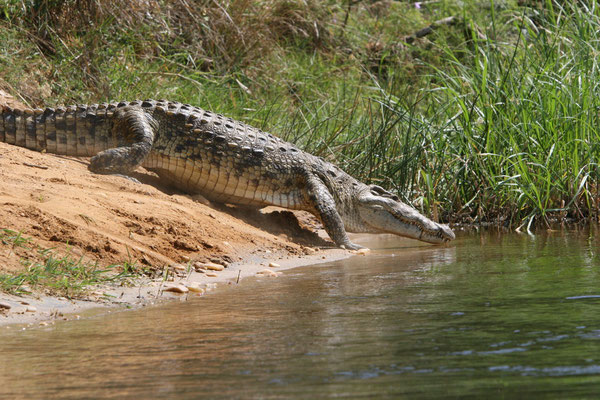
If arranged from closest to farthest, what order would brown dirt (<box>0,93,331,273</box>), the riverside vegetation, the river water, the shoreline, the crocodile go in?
the river water → the shoreline → brown dirt (<box>0,93,331,273</box>) → the crocodile → the riverside vegetation

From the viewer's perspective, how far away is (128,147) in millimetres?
6613

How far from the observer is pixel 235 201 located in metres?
7.00

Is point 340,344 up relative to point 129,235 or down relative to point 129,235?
down

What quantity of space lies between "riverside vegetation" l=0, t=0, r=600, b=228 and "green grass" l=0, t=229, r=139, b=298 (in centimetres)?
387

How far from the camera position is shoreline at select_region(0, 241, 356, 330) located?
3.37 metres

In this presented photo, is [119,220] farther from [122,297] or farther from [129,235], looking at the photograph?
[122,297]

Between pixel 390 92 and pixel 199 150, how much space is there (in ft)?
6.65

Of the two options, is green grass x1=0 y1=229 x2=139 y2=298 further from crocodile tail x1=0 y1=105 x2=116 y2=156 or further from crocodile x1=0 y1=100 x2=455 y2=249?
crocodile tail x1=0 y1=105 x2=116 y2=156

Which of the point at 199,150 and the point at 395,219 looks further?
the point at 395,219

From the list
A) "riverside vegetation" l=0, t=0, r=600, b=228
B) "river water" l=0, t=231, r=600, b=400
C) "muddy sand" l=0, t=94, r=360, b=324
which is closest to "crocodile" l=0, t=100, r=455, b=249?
"muddy sand" l=0, t=94, r=360, b=324

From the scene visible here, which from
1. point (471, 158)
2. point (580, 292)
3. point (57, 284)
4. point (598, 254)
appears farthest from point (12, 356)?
point (471, 158)

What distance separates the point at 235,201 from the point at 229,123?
26.5 inches

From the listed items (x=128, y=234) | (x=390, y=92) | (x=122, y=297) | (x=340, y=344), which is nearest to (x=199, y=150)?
(x=128, y=234)

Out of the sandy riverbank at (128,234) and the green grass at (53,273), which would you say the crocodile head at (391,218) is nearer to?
the sandy riverbank at (128,234)
